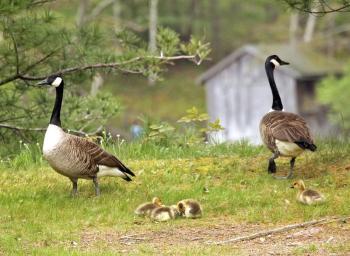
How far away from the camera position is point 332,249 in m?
8.79

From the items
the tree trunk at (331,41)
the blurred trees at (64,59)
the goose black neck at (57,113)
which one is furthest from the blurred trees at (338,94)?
the goose black neck at (57,113)

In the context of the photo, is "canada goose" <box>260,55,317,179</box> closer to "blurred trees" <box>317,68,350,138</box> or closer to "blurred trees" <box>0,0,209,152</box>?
"blurred trees" <box>0,0,209,152</box>

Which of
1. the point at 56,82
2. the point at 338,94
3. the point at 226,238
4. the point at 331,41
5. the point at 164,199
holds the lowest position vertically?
the point at 226,238

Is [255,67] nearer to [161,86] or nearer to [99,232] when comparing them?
[161,86]

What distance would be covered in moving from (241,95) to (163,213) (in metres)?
46.3

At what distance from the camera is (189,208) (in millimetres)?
10406

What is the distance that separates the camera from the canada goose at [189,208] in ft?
34.2

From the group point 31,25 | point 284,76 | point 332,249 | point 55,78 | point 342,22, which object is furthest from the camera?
point 342,22

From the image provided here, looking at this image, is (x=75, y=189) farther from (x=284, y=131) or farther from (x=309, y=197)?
(x=309, y=197)

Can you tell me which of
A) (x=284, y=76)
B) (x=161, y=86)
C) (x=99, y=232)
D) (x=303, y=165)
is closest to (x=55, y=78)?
(x=99, y=232)

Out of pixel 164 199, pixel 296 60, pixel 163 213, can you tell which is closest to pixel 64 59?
pixel 164 199

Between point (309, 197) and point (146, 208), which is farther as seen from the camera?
point (309, 197)

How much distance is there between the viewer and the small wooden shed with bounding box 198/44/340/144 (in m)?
53.2

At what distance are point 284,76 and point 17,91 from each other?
37.7 m
